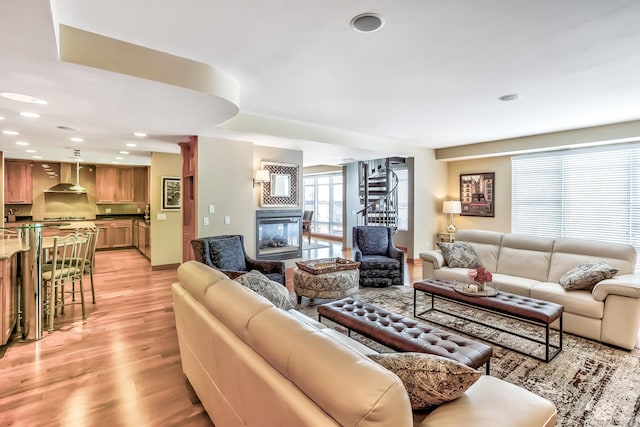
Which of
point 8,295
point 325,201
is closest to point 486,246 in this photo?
point 8,295

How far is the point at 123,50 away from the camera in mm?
2434

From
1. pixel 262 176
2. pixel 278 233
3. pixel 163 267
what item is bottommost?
pixel 163 267

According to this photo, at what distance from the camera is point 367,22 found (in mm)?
2180

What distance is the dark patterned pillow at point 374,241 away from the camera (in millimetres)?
5508

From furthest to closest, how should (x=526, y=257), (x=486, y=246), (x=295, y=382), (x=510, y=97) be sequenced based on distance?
1. (x=486, y=246)
2. (x=526, y=257)
3. (x=510, y=97)
4. (x=295, y=382)

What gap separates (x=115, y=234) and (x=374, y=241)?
278 inches

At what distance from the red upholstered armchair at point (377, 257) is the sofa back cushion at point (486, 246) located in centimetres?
110

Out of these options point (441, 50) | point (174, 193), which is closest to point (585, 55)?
point (441, 50)

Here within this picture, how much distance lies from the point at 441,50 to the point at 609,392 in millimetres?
2843

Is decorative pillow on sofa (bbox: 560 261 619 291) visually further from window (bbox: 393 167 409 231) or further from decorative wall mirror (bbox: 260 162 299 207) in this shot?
window (bbox: 393 167 409 231)

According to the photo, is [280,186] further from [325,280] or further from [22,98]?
[22,98]

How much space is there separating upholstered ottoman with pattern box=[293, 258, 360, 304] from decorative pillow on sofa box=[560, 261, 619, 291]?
2358mm

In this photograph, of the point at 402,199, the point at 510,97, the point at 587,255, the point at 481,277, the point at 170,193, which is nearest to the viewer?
the point at 481,277

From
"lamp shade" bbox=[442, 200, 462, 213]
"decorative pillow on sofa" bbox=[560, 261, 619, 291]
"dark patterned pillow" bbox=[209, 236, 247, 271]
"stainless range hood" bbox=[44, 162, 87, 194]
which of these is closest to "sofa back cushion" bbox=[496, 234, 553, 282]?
"decorative pillow on sofa" bbox=[560, 261, 619, 291]
